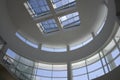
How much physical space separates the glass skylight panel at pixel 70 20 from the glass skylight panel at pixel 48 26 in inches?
49.2

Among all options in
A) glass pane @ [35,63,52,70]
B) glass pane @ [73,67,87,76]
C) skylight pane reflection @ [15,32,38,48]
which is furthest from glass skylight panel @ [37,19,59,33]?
glass pane @ [73,67,87,76]

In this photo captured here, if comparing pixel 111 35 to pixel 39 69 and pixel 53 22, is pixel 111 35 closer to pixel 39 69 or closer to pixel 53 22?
pixel 53 22

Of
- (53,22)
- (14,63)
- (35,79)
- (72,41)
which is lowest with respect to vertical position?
(35,79)

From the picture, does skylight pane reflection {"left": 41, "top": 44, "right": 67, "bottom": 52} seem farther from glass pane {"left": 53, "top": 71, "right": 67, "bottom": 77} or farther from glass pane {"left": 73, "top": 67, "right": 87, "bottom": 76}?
glass pane {"left": 73, "top": 67, "right": 87, "bottom": 76}

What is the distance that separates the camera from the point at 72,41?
24.7 m

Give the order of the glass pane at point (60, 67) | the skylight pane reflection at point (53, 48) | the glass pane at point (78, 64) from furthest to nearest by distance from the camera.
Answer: the skylight pane reflection at point (53, 48) → the glass pane at point (60, 67) → the glass pane at point (78, 64)

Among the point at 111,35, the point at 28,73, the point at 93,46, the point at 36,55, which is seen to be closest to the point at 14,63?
the point at 28,73

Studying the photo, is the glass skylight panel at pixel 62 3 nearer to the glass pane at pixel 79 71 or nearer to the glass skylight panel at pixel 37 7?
the glass skylight panel at pixel 37 7

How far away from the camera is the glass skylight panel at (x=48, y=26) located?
23578mm

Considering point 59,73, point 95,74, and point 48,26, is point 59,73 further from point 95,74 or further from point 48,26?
point 48,26

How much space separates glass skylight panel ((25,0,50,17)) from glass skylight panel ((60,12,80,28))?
2.52m

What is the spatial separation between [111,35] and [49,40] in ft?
31.0

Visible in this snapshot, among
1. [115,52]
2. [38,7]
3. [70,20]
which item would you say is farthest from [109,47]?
[38,7]

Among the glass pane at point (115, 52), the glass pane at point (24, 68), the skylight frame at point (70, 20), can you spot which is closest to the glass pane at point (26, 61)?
the glass pane at point (24, 68)
